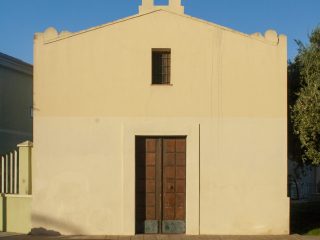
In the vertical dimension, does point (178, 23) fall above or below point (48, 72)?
above

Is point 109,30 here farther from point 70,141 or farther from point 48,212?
point 48,212

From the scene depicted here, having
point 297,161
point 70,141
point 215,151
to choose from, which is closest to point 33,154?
point 70,141

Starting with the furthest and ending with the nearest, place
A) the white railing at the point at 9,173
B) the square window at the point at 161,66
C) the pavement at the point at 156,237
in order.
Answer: the white railing at the point at 9,173 → the square window at the point at 161,66 → the pavement at the point at 156,237

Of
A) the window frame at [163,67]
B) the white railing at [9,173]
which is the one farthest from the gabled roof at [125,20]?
the white railing at [9,173]

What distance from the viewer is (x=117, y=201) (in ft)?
45.0

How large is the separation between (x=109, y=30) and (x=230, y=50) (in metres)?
2.91

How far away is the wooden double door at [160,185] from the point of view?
13.8 m

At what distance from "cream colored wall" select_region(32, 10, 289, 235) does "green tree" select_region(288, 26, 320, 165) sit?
74 cm

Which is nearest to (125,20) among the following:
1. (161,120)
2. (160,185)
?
(161,120)

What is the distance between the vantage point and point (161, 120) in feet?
45.3

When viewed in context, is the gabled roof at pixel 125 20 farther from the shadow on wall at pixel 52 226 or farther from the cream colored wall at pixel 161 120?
the shadow on wall at pixel 52 226

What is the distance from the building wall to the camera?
56.5 ft

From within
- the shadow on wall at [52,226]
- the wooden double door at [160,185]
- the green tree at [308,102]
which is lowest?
the shadow on wall at [52,226]

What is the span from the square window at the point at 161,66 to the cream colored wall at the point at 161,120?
0.24 meters
